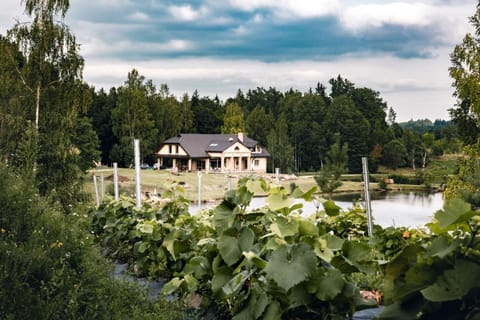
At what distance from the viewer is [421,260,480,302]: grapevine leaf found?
1400 millimetres

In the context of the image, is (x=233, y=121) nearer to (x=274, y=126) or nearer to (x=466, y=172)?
(x=274, y=126)

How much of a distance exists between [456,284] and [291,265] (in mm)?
782

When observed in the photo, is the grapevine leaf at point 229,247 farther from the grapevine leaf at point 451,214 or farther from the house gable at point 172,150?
the house gable at point 172,150

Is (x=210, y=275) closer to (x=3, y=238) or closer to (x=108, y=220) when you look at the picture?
(x=3, y=238)

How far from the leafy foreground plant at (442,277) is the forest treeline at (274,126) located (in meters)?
50.3

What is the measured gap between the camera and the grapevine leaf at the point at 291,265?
81.4 inches

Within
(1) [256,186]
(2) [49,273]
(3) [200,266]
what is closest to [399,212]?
(3) [200,266]

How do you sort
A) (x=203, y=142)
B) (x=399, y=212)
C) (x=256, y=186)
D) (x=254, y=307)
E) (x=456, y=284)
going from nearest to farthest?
(x=456, y=284) < (x=254, y=307) < (x=256, y=186) < (x=399, y=212) < (x=203, y=142)

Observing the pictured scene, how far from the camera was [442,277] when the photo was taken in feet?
4.71

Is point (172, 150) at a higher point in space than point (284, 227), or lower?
higher

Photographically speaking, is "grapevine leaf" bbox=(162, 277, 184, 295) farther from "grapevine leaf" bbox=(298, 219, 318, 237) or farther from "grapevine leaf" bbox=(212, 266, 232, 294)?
"grapevine leaf" bbox=(298, 219, 318, 237)

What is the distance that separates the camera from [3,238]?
10.8 ft

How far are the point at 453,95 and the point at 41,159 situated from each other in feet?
42.2

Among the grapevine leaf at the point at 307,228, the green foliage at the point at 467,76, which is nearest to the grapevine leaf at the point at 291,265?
the grapevine leaf at the point at 307,228
